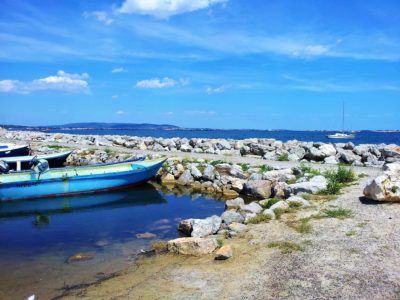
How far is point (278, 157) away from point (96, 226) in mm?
14768

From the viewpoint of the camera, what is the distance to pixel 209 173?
22.7 m

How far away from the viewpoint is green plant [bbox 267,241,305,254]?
9.55 m

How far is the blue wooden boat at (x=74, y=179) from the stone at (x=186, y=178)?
5.09ft

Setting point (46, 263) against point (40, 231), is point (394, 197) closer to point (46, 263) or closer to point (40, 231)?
point (46, 263)

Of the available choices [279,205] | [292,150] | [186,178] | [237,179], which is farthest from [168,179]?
[279,205]

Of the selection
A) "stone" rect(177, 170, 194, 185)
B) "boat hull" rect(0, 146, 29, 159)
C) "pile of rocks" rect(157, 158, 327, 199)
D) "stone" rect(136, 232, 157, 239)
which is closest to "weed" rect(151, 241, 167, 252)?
"stone" rect(136, 232, 157, 239)

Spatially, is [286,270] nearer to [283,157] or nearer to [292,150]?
[283,157]

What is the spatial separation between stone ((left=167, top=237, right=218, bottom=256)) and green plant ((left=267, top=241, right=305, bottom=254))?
1413 millimetres

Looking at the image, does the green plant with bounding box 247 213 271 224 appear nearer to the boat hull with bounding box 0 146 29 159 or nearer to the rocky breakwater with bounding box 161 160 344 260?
the rocky breakwater with bounding box 161 160 344 260

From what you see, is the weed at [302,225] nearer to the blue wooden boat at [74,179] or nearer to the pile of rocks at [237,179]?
the pile of rocks at [237,179]

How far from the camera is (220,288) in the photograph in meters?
7.82

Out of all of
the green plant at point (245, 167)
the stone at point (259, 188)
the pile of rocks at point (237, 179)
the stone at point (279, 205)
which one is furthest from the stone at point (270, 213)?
the green plant at point (245, 167)

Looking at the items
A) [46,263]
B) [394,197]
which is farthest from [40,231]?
[394,197]

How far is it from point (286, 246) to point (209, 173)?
12981 millimetres
